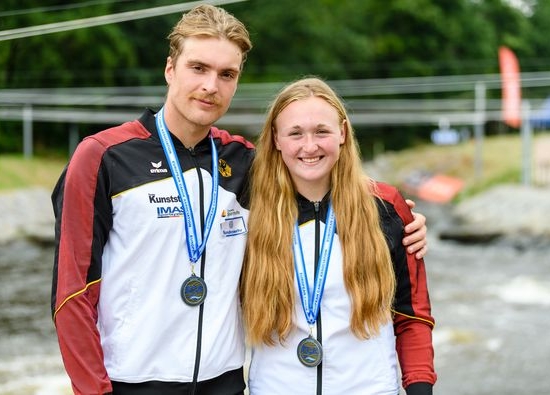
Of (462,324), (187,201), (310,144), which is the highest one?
(310,144)

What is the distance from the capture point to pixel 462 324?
1266 cm

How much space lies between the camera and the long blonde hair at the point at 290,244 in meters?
2.57

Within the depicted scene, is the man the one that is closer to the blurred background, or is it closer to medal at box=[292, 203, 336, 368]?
medal at box=[292, 203, 336, 368]

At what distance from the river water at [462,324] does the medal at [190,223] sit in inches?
275

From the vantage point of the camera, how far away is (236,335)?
260 centimetres

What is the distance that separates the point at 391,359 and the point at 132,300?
86 centimetres

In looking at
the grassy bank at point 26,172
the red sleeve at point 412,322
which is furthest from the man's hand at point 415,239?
the grassy bank at point 26,172

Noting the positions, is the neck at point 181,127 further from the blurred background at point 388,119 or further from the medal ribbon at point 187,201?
the blurred background at point 388,119

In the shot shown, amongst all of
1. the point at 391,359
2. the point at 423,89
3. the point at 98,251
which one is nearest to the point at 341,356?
the point at 391,359

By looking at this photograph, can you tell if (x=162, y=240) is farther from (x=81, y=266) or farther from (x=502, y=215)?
(x=502, y=215)

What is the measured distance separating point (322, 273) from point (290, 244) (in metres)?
0.14

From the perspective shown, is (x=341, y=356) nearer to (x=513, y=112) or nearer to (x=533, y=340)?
(x=533, y=340)

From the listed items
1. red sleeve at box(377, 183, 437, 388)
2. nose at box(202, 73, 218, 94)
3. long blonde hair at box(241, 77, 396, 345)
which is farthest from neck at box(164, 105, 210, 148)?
red sleeve at box(377, 183, 437, 388)

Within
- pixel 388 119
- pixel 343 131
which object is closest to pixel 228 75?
pixel 343 131
